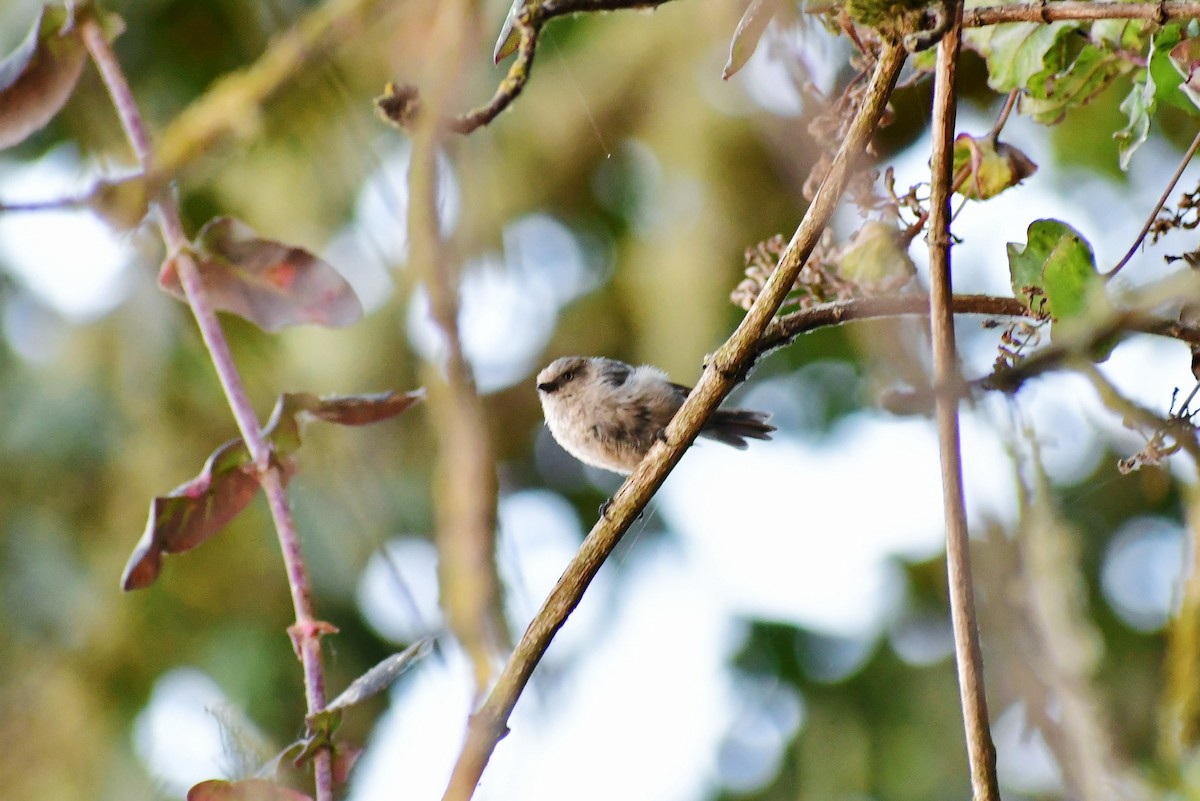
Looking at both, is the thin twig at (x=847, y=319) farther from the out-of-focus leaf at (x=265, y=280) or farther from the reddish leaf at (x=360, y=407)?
the out-of-focus leaf at (x=265, y=280)

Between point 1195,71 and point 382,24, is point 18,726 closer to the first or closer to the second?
point 382,24

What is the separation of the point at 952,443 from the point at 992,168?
492 mm

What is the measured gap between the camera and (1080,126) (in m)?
3.30

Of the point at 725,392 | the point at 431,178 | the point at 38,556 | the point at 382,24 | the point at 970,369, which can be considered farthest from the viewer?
the point at 38,556

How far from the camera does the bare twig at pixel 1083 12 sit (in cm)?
95

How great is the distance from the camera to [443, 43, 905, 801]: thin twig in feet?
2.67

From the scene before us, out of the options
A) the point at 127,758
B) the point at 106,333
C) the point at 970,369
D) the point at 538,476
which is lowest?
the point at 127,758

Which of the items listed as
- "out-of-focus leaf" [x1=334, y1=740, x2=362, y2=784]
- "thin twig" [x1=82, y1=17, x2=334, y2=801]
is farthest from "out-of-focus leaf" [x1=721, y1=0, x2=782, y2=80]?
"out-of-focus leaf" [x1=334, y1=740, x2=362, y2=784]

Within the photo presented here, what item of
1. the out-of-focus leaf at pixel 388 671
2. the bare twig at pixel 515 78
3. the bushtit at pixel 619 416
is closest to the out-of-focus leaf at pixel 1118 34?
the bare twig at pixel 515 78

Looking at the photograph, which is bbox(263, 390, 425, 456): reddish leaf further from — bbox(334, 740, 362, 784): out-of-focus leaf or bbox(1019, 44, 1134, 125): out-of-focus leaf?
bbox(1019, 44, 1134, 125): out-of-focus leaf

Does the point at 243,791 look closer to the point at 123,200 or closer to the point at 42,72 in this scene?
the point at 123,200

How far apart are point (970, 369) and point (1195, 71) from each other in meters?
0.34

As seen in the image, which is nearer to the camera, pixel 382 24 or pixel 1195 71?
pixel 1195 71

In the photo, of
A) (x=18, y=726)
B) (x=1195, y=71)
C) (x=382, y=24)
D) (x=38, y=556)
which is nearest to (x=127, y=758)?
(x=18, y=726)
